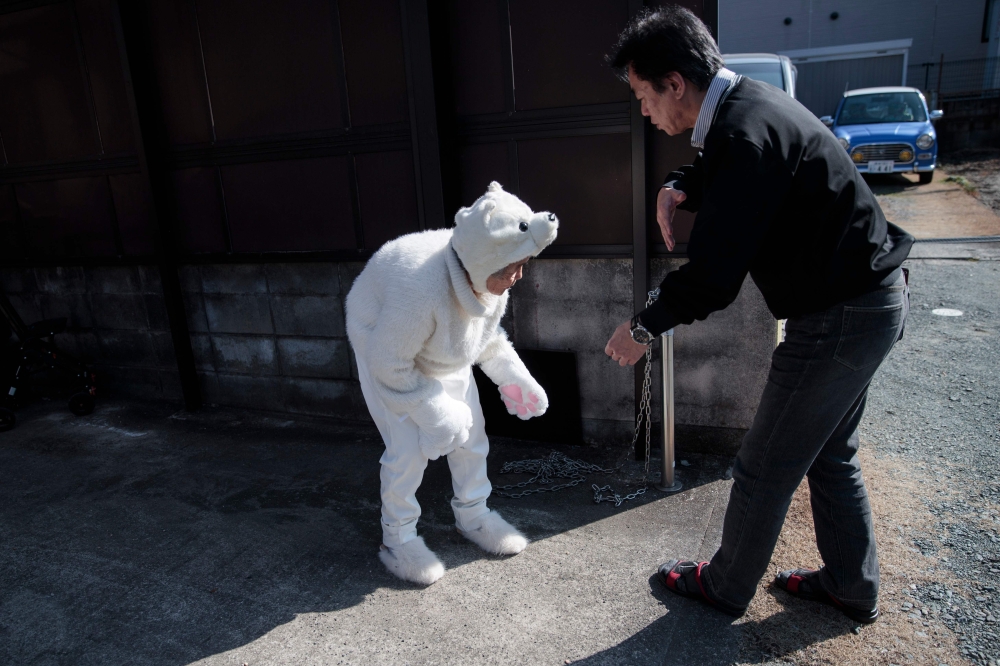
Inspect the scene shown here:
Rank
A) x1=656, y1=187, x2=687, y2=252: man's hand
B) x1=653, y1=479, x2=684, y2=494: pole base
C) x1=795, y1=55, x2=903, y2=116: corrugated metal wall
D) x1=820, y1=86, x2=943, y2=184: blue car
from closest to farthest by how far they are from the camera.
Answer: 1. x1=656, y1=187, x2=687, y2=252: man's hand
2. x1=653, y1=479, x2=684, y2=494: pole base
3. x1=820, y1=86, x2=943, y2=184: blue car
4. x1=795, y1=55, x2=903, y2=116: corrugated metal wall

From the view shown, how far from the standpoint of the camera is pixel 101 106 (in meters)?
4.85

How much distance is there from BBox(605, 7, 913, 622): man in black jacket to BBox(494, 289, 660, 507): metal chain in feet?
3.57

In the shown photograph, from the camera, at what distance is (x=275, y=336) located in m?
4.70

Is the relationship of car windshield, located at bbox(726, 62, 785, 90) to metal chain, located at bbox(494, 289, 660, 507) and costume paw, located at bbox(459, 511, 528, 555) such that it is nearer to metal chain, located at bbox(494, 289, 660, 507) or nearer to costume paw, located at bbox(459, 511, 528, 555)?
metal chain, located at bbox(494, 289, 660, 507)

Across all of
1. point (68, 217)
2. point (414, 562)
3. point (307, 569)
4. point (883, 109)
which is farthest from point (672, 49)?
point (883, 109)

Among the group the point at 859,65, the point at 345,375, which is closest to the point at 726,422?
the point at 345,375

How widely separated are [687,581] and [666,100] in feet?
6.01

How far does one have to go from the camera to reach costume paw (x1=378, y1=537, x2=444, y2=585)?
2797 millimetres

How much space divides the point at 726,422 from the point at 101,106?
4917 mm

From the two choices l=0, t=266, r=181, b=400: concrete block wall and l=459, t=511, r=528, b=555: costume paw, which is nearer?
l=459, t=511, r=528, b=555: costume paw

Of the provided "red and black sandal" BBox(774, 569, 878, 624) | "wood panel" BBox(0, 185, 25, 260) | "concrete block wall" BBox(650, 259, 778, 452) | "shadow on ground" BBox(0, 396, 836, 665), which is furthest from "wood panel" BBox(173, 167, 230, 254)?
"red and black sandal" BBox(774, 569, 878, 624)

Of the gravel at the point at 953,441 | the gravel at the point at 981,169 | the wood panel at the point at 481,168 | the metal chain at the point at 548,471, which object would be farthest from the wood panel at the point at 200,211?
the gravel at the point at 981,169

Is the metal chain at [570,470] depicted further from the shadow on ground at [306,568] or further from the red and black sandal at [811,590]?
the red and black sandal at [811,590]

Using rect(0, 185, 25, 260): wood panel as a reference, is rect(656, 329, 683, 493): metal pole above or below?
below
